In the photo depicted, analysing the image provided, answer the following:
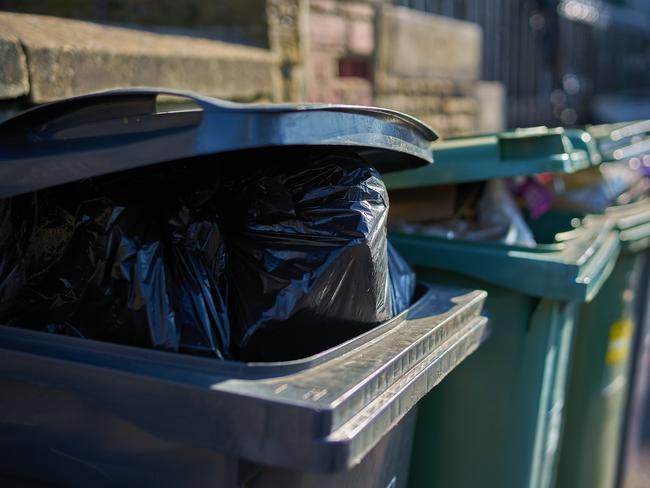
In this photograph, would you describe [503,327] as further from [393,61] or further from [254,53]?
[393,61]

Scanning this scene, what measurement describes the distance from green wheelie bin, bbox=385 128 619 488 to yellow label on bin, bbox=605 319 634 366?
0.43 m

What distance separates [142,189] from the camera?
1.62 m

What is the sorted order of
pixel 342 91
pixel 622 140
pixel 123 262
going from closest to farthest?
pixel 123 262
pixel 622 140
pixel 342 91

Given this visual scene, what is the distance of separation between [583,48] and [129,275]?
9439 mm

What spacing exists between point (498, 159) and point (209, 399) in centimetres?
137

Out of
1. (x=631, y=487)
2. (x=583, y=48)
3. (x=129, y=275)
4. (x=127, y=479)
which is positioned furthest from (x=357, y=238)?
(x=583, y=48)

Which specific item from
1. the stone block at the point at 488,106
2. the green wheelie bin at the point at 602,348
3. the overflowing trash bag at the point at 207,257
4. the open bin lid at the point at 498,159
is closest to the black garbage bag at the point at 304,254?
the overflowing trash bag at the point at 207,257

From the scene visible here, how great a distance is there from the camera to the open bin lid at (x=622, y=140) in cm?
274

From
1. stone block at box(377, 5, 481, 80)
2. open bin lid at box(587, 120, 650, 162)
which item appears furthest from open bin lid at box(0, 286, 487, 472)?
stone block at box(377, 5, 481, 80)

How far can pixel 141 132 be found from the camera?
1382mm

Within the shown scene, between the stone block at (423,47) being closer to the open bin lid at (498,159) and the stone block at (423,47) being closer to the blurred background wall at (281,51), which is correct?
the blurred background wall at (281,51)

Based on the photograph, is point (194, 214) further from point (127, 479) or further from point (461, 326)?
point (461, 326)

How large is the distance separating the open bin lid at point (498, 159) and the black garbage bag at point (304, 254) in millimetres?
741

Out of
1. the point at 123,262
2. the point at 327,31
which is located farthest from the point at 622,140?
the point at 123,262
